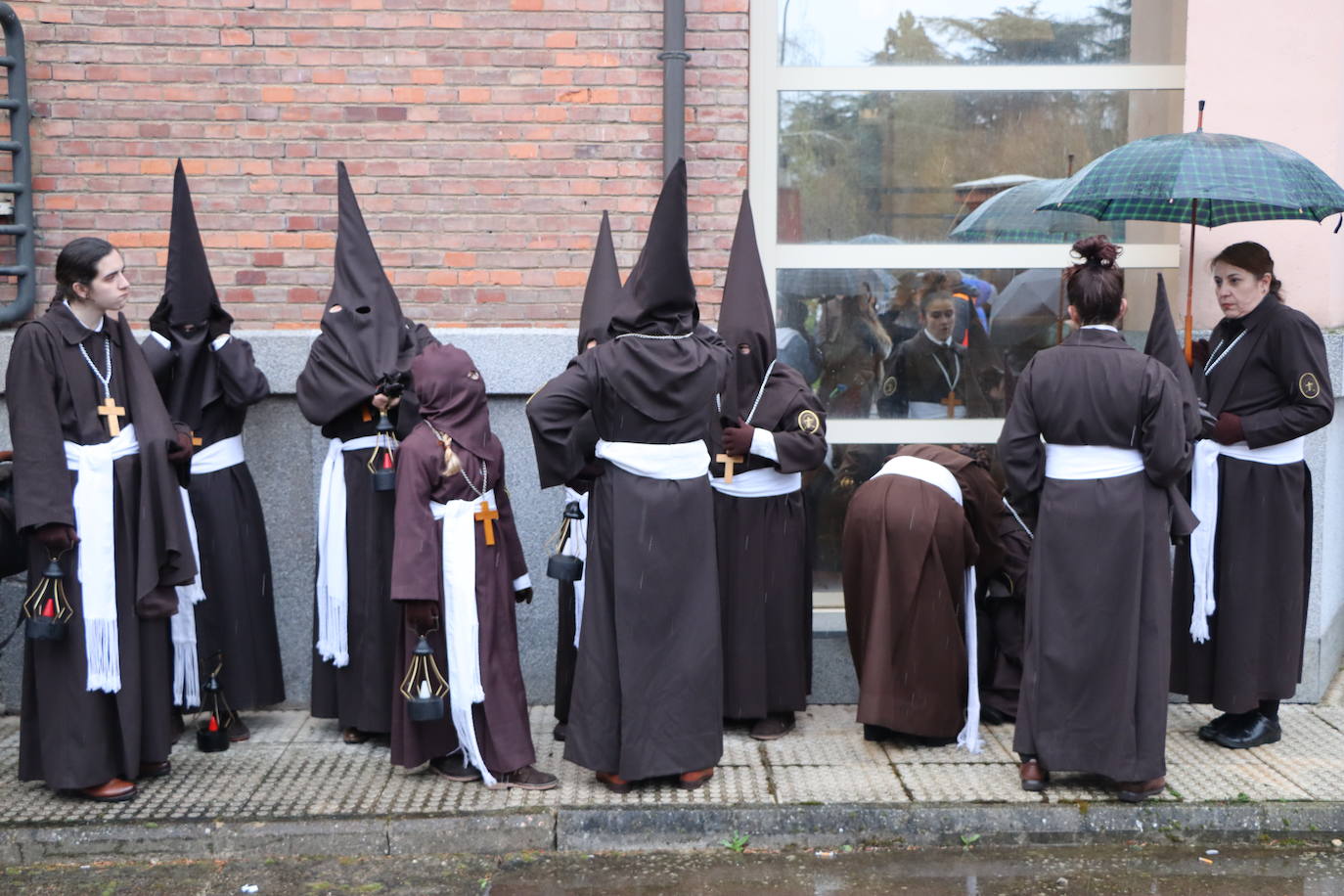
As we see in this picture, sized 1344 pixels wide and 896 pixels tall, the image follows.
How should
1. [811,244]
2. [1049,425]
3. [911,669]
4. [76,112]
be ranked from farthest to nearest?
[811,244] → [76,112] → [911,669] → [1049,425]

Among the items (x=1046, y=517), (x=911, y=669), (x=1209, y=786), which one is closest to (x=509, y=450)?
(x=911, y=669)

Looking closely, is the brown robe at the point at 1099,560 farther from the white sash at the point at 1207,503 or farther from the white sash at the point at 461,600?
the white sash at the point at 461,600

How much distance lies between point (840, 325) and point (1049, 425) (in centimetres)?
200

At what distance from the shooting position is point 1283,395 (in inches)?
236

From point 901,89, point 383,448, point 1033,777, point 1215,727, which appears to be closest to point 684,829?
point 1033,777

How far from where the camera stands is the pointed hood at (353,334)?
590 centimetres

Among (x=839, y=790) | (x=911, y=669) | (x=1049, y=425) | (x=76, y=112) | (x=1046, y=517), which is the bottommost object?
(x=839, y=790)

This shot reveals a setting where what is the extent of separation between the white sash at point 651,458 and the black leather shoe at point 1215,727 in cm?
261

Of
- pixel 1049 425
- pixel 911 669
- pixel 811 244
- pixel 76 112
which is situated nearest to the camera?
pixel 1049 425

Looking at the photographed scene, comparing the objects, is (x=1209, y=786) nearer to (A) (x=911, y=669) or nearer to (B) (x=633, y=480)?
(A) (x=911, y=669)

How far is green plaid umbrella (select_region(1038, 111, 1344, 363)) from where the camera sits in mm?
5363

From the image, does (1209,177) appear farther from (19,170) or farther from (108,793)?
(19,170)

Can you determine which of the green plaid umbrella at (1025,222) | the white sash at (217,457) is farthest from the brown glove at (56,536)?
the green plaid umbrella at (1025,222)

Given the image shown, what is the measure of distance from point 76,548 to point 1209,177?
4.51 meters
